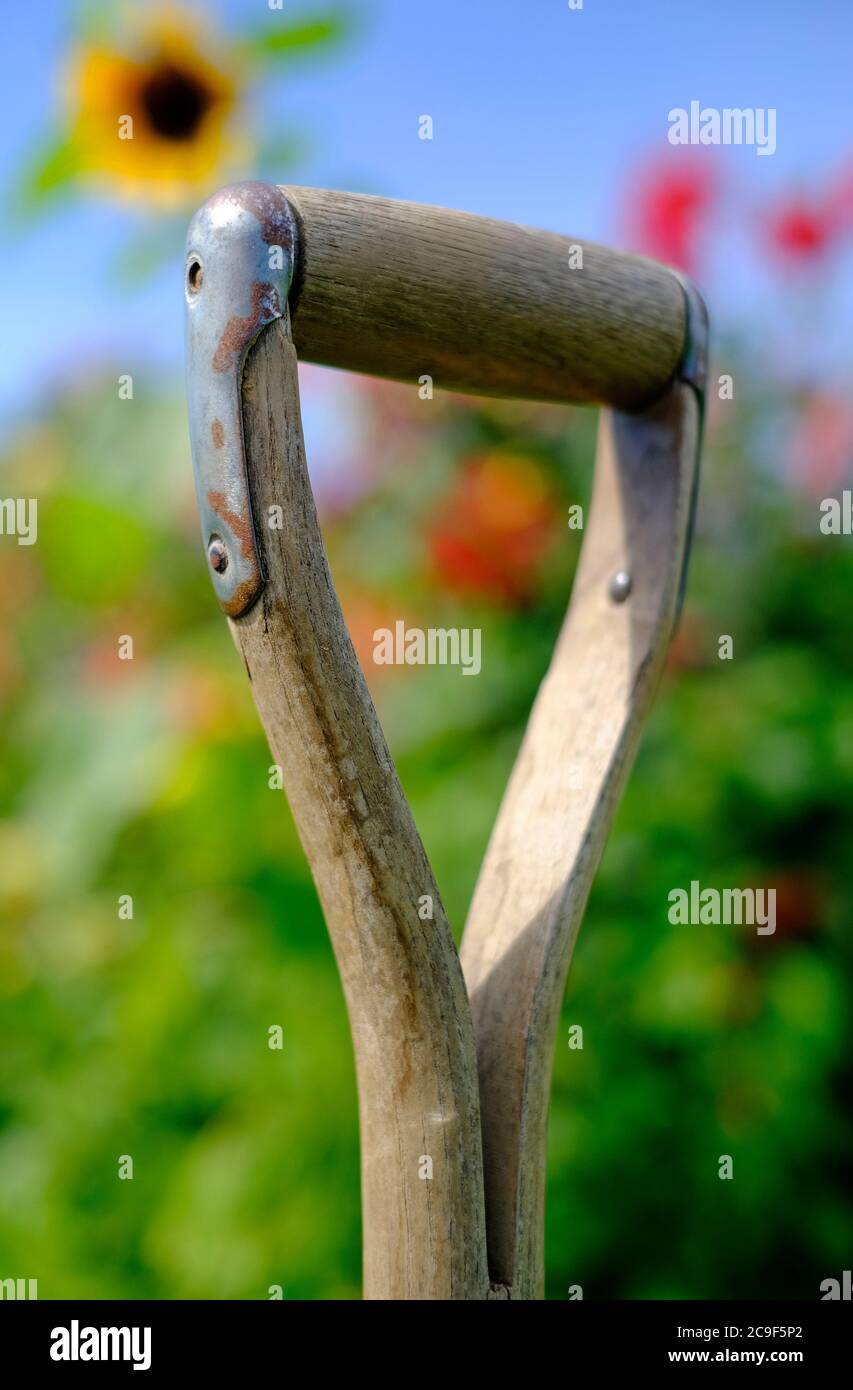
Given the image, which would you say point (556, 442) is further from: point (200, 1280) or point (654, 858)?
point (200, 1280)

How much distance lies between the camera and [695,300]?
70 cm

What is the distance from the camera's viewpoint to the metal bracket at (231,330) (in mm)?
519

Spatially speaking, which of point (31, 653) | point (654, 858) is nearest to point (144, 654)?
point (31, 653)

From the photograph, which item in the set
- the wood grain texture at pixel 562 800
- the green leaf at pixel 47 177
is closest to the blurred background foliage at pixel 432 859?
the green leaf at pixel 47 177

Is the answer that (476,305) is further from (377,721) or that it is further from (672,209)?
(672,209)

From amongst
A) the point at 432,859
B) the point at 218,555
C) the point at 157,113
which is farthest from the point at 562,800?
the point at 157,113

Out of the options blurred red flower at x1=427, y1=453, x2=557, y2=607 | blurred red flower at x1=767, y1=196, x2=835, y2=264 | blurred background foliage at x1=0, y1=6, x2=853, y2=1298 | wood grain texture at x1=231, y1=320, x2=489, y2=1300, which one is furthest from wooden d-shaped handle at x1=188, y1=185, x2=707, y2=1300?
blurred red flower at x1=767, y1=196, x2=835, y2=264

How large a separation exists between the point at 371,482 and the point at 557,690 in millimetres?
1156

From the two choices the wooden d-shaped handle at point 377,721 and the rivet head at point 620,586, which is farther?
the rivet head at point 620,586


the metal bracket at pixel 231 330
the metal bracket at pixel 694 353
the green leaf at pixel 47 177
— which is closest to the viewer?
the metal bracket at pixel 231 330

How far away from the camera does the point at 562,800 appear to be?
676 millimetres

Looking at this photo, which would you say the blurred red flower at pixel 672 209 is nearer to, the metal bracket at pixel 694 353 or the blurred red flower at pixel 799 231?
the blurred red flower at pixel 799 231

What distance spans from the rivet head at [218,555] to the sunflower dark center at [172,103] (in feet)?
3.59

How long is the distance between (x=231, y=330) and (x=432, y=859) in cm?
94
